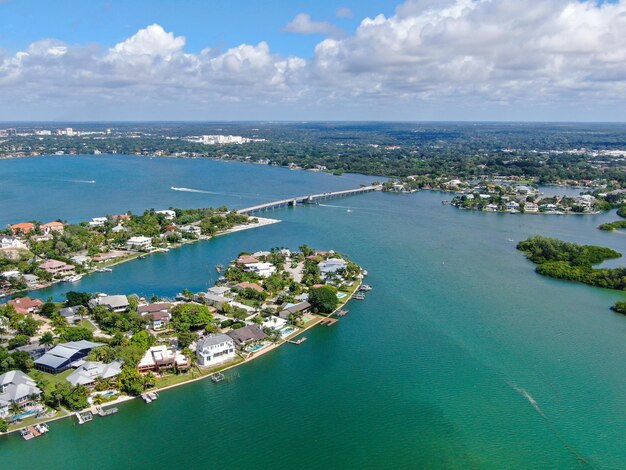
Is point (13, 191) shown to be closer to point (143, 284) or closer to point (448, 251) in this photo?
point (143, 284)

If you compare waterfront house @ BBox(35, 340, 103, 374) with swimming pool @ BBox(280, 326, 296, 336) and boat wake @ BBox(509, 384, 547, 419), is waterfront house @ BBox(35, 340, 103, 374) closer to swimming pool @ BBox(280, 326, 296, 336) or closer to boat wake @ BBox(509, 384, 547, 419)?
swimming pool @ BBox(280, 326, 296, 336)

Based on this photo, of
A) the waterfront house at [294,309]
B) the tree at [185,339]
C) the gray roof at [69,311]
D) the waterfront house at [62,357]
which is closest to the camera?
the waterfront house at [62,357]

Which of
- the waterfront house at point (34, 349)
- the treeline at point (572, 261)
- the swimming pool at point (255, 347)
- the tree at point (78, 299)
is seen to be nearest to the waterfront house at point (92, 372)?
the waterfront house at point (34, 349)

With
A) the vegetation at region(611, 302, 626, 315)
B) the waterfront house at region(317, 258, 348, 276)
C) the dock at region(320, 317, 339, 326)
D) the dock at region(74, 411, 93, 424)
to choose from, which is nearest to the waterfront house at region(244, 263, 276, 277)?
the waterfront house at region(317, 258, 348, 276)

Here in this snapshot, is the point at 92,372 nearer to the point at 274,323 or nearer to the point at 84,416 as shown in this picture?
the point at 84,416

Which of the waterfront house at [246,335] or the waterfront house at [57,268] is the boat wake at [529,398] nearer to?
the waterfront house at [246,335]

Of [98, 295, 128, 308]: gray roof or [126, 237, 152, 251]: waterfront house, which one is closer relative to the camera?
[98, 295, 128, 308]: gray roof
